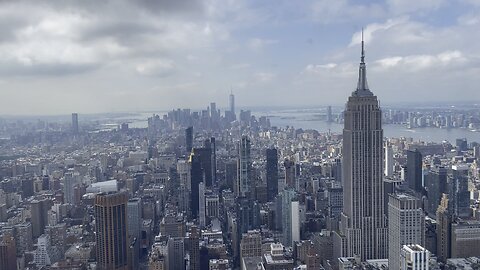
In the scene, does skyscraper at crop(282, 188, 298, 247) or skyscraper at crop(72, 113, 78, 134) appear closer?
skyscraper at crop(72, 113, 78, 134)

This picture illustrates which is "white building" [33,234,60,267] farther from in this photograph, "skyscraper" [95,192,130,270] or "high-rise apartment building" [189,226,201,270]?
"high-rise apartment building" [189,226,201,270]

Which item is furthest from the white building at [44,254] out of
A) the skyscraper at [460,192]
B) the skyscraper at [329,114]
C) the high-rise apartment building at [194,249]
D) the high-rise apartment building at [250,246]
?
the skyscraper at [460,192]

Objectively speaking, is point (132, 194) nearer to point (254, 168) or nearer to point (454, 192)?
point (254, 168)

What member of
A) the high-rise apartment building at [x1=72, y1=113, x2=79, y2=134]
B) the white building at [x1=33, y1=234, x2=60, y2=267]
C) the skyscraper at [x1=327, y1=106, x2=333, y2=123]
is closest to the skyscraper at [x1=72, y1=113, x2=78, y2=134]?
the high-rise apartment building at [x1=72, y1=113, x2=79, y2=134]

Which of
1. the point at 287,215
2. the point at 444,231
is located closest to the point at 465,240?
the point at 444,231

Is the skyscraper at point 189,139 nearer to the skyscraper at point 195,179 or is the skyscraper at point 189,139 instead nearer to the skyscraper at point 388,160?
the skyscraper at point 195,179
